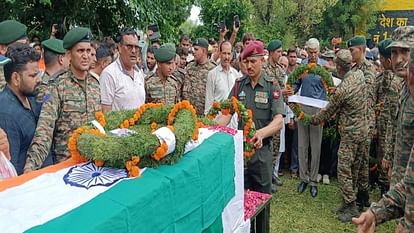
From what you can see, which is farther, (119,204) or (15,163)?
(15,163)

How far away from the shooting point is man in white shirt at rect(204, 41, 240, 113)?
5.49 metres

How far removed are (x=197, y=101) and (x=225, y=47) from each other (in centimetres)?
87

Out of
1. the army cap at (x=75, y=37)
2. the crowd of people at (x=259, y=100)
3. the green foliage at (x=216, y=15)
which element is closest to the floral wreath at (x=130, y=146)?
the crowd of people at (x=259, y=100)

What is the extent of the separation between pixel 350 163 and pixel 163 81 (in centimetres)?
237

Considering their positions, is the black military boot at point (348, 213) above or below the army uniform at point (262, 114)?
below

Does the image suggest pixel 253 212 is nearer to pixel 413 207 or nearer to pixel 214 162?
pixel 214 162

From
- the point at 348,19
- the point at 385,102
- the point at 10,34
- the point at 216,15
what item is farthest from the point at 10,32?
the point at 348,19

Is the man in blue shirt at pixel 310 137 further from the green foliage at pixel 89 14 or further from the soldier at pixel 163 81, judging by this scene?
the green foliage at pixel 89 14

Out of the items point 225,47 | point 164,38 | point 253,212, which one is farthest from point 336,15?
point 253,212

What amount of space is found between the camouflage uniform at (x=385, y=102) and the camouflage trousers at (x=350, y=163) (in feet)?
0.79

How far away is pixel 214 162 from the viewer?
274 cm

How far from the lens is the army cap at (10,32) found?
3.92 metres

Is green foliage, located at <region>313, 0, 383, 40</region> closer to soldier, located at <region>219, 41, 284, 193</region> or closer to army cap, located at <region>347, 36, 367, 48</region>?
army cap, located at <region>347, 36, 367, 48</region>

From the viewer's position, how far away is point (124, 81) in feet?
13.7
